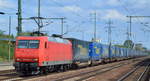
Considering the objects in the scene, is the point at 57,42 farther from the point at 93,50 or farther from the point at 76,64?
the point at 93,50

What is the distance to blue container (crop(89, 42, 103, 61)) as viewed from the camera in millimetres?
40844

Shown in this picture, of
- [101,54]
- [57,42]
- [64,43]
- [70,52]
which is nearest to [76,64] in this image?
[70,52]

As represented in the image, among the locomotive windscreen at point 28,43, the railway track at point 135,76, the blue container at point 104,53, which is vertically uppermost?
the locomotive windscreen at point 28,43

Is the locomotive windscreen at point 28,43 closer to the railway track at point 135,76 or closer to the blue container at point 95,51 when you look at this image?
the railway track at point 135,76

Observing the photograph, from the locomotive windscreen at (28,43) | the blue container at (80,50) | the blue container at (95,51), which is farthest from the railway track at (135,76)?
the blue container at (95,51)

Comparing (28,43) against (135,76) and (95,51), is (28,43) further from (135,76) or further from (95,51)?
(95,51)

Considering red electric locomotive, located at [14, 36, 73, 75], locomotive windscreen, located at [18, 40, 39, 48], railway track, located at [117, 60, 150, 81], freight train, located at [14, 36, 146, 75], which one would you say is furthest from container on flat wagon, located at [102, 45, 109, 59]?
locomotive windscreen, located at [18, 40, 39, 48]

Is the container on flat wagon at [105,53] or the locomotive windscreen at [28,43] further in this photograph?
the container on flat wagon at [105,53]

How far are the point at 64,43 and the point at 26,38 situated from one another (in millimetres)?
5870

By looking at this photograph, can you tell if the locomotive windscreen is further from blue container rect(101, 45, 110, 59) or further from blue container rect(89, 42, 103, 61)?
blue container rect(101, 45, 110, 59)

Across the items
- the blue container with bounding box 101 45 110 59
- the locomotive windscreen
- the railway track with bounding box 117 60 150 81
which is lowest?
the railway track with bounding box 117 60 150 81

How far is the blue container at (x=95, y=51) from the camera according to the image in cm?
4084

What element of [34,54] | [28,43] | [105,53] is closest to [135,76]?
[34,54]

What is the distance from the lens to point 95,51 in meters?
42.7
